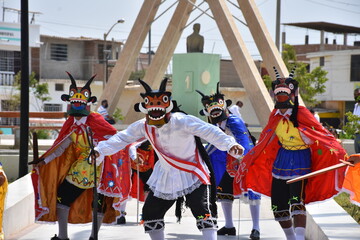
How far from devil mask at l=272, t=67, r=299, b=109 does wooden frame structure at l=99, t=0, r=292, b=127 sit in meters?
11.9

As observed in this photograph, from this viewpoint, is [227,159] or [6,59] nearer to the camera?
[227,159]

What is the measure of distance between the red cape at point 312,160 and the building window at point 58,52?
4606cm

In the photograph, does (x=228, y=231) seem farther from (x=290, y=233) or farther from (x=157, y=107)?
(x=157, y=107)

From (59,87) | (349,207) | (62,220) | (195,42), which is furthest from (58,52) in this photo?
(62,220)

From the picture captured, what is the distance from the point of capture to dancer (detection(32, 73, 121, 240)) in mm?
8359

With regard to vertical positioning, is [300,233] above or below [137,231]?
above

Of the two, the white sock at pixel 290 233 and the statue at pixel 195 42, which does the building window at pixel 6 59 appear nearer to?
the statue at pixel 195 42

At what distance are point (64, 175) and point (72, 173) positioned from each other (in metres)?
0.14

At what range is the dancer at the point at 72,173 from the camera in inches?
329

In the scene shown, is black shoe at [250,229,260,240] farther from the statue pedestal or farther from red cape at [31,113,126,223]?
the statue pedestal

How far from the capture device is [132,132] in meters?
7.33

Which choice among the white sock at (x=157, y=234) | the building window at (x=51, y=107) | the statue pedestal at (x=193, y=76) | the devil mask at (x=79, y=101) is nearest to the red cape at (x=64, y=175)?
the devil mask at (x=79, y=101)

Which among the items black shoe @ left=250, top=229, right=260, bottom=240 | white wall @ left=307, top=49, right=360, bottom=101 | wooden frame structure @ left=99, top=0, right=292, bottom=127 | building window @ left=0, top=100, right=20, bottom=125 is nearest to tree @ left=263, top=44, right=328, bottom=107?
wooden frame structure @ left=99, top=0, right=292, bottom=127

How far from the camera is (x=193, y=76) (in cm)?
2277
